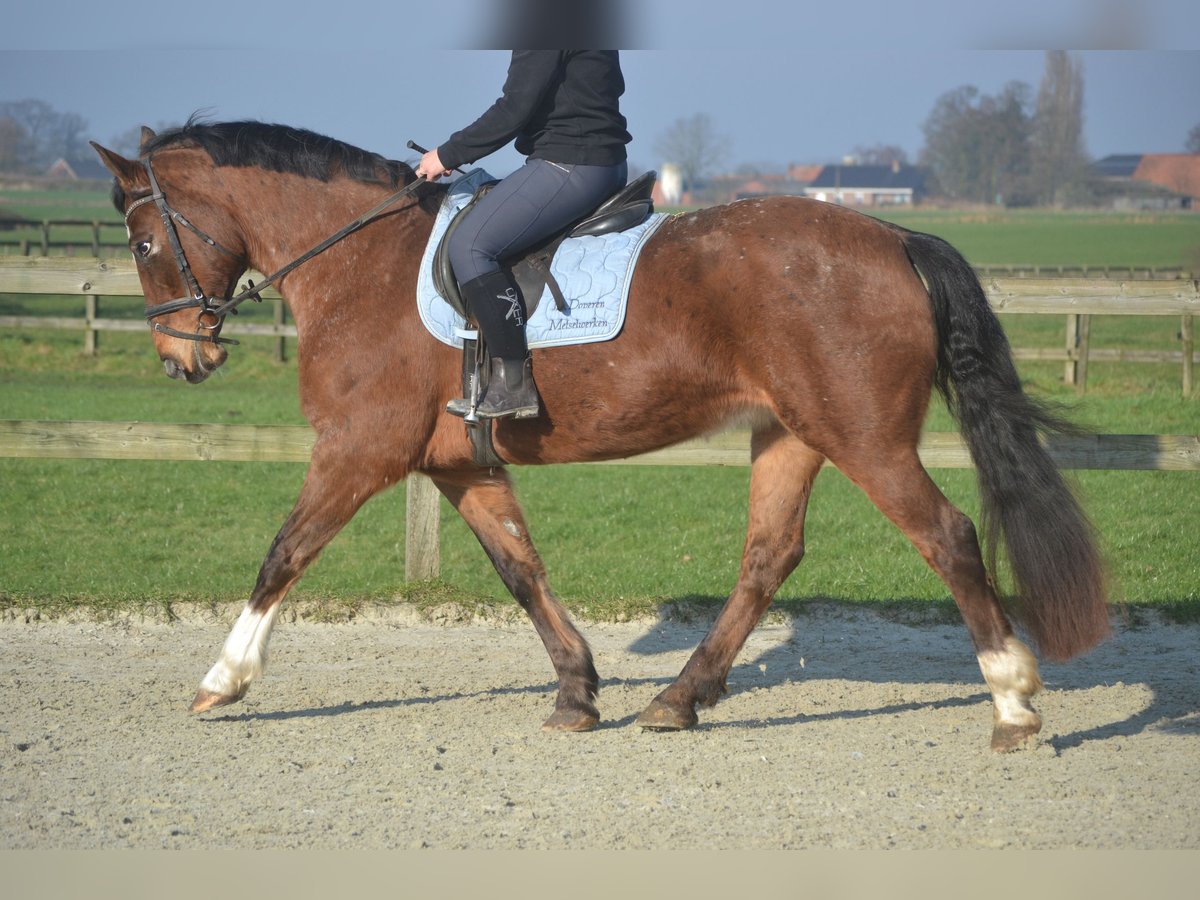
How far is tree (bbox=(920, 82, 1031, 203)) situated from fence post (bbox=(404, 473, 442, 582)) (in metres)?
Answer: 35.5

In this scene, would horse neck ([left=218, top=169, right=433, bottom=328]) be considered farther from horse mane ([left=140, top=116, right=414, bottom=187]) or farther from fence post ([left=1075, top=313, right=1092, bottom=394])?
fence post ([left=1075, top=313, right=1092, bottom=394])

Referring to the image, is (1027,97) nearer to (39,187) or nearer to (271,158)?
(271,158)

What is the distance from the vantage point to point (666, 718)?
5.12 metres

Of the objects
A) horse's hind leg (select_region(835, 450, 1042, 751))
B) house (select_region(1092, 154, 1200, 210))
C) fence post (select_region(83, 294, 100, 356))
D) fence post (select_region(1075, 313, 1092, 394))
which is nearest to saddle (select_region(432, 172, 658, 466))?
horse's hind leg (select_region(835, 450, 1042, 751))

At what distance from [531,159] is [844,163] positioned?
80759 millimetres

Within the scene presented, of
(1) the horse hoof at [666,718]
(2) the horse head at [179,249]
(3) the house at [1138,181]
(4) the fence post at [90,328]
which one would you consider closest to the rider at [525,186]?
(2) the horse head at [179,249]

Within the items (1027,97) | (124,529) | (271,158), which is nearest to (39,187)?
(1027,97)

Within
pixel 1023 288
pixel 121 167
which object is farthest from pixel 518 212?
pixel 1023 288

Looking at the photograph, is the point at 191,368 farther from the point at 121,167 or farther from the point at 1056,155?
the point at 1056,155

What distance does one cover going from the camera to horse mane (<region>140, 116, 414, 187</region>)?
530cm

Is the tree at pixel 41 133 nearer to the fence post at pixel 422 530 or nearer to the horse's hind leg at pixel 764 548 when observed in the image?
the fence post at pixel 422 530

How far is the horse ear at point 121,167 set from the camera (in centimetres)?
507

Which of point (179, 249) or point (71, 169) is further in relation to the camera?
point (71, 169)

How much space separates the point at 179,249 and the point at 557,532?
4.73 metres
